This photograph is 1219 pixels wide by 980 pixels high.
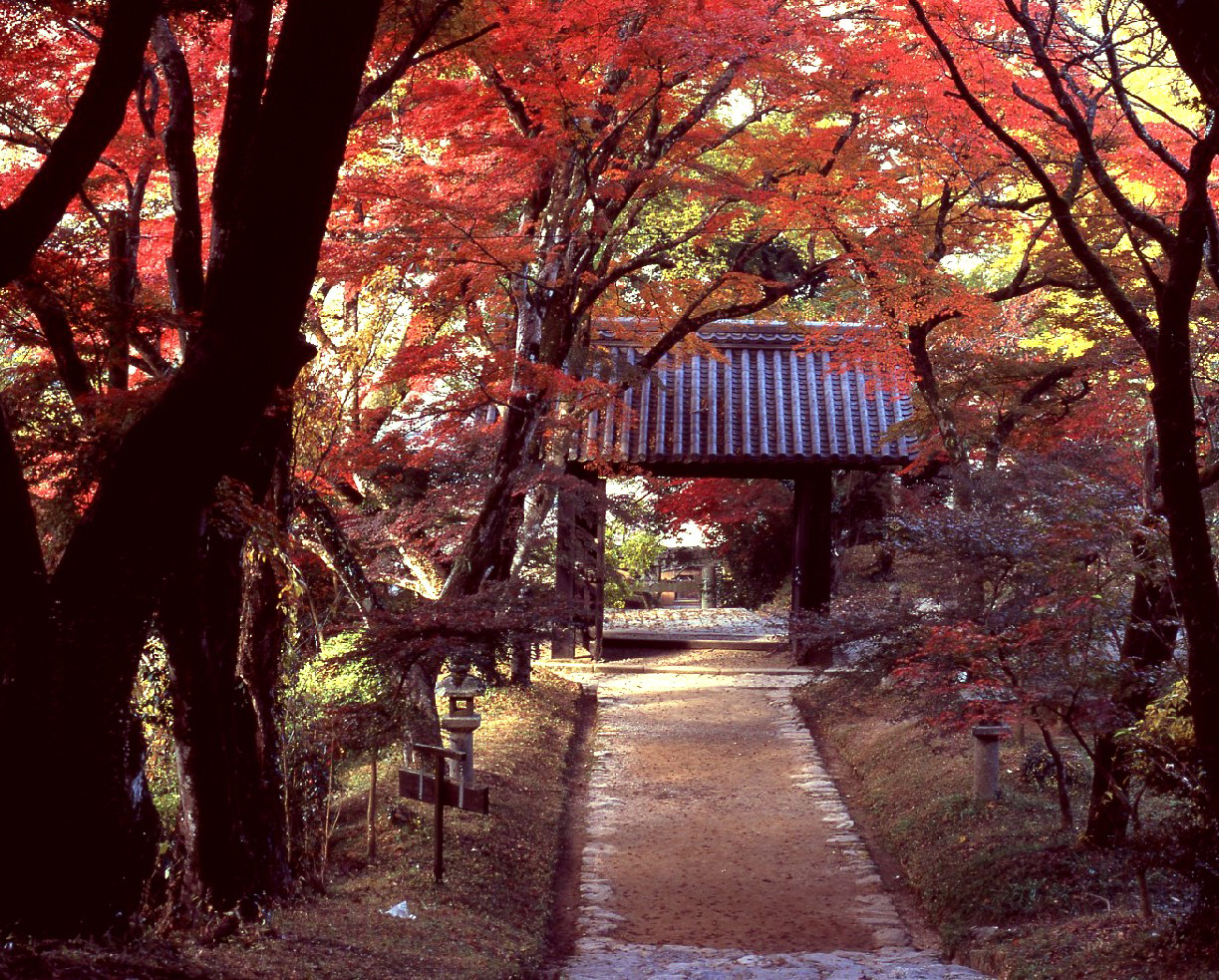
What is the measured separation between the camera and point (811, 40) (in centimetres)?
1119

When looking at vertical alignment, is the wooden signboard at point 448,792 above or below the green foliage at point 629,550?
below

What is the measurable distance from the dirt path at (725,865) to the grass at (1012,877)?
289 mm

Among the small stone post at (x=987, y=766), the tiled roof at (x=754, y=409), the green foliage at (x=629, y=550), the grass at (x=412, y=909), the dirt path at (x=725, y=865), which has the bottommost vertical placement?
the dirt path at (x=725, y=865)

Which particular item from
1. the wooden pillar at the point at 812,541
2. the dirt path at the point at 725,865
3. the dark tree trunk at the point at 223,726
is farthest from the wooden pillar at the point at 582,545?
the dark tree trunk at the point at 223,726

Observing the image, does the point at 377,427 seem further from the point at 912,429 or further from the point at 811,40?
the point at 912,429

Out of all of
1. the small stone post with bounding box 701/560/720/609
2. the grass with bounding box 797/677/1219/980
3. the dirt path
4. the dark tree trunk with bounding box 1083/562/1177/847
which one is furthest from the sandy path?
the small stone post with bounding box 701/560/720/609

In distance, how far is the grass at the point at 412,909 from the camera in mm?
4555

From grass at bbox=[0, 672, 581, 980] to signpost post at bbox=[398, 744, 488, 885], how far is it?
0.26 m

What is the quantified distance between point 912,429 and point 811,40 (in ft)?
18.0

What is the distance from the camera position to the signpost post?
7.14 meters

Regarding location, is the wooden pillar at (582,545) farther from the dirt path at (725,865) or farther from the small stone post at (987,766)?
the small stone post at (987,766)

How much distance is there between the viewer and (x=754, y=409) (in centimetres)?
1698

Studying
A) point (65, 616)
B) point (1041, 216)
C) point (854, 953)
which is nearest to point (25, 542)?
point (65, 616)

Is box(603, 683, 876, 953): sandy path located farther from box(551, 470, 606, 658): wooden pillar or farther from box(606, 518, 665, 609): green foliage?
box(606, 518, 665, 609): green foliage
